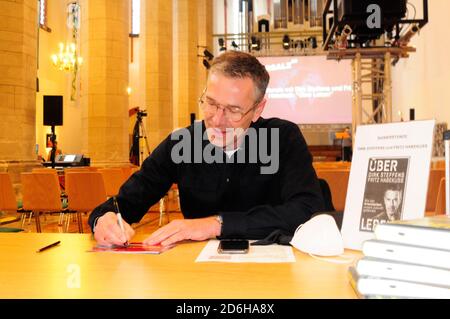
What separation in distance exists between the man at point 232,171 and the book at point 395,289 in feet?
2.55

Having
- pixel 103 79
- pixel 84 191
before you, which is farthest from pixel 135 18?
pixel 84 191

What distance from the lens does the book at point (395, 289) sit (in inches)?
29.4

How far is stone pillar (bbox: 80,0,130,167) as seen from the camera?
903 cm

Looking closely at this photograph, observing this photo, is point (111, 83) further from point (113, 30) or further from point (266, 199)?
point (266, 199)

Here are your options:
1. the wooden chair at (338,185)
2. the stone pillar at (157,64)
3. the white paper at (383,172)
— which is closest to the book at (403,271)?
the white paper at (383,172)

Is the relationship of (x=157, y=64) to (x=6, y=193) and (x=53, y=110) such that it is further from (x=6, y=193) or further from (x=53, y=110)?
(x=6, y=193)

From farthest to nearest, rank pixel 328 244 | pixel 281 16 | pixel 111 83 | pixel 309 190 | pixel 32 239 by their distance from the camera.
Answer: pixel 281 16 < pixel 111 83 < pixel 309 190 < pixel 32 239 < pixel 328 244

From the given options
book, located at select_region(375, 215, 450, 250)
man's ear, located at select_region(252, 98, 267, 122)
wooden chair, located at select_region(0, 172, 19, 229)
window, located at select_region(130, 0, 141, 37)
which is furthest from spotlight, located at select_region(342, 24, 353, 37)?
window, located at select_region(130, 0, 141, 37)

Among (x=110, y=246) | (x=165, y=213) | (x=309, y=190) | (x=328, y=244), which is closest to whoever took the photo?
(x=328, y=244)

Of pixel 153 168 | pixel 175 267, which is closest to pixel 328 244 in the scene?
pixel 175 267

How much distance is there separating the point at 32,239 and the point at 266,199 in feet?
3.07

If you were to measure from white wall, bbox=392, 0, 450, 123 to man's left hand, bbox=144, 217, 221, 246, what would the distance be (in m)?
7.39

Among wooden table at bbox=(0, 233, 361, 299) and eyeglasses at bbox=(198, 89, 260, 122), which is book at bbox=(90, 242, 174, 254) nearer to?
wooden table at bbox=(0, 233, 361, 299)

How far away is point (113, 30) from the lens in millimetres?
9094
